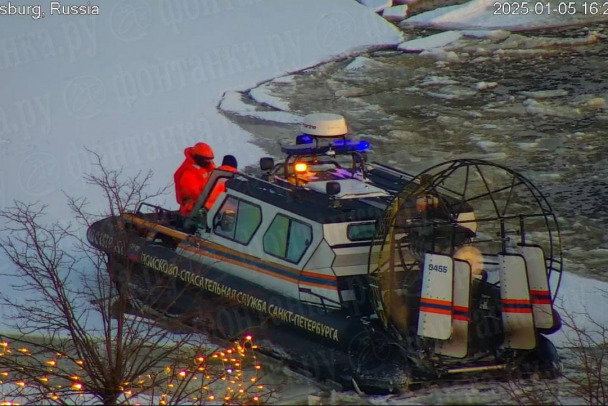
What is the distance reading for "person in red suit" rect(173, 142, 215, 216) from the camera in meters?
12.9

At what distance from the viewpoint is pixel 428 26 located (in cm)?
2500

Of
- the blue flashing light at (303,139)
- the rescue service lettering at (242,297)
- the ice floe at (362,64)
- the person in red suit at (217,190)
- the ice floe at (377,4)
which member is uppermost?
the ice floe at (377,4)

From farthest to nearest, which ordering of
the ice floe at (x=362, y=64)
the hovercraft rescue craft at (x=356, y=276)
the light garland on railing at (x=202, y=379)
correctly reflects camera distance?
the ice floe at (x=362, y=64)
the hovercraft rescue craft at (x=356, y=276)
the light garland on railing at (x=202, y=379)

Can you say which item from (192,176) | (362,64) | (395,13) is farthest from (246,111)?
(192,176)

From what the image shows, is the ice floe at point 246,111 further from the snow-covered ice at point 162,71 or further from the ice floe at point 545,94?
the ice floe at point 545,94

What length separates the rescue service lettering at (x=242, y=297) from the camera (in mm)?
10500

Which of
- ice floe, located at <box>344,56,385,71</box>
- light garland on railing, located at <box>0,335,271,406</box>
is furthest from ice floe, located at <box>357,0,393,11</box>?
light garland on railing, located at <box>0,335,271,406</box>

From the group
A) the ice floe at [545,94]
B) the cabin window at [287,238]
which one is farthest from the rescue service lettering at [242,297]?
the ice floe at [545,94]

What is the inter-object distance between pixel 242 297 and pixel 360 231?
4.73ft

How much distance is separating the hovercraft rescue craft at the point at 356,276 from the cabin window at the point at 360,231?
0.01 metres

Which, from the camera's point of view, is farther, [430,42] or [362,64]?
[430,42]

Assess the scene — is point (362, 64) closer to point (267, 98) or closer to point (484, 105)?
point (267, 98)

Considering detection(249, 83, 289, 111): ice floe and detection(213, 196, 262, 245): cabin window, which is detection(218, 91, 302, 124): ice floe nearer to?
detection(249, 83, 289, 111): ice floe

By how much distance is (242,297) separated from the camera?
11242 millimetres
